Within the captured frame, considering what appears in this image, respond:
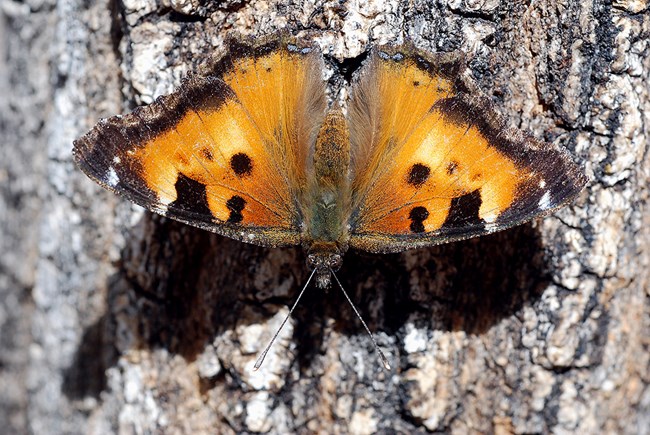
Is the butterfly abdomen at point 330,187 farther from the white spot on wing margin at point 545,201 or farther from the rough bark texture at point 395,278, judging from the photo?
the white spot on wing margin at point 545,201

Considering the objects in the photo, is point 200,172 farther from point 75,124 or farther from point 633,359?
point 633,359

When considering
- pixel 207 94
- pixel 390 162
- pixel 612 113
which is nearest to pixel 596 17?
pixel 612 113

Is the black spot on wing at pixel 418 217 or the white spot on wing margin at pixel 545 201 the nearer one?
the white spot on wing margin at pixel 545 201

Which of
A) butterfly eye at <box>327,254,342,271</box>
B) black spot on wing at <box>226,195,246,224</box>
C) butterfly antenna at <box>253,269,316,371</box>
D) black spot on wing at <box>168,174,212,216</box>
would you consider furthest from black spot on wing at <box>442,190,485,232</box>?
black spot on wing at <box>168,174,212,216</box>

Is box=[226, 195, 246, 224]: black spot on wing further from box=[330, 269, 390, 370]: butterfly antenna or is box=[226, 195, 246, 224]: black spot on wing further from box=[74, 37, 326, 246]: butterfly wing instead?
box=[330, 269, 390, 370]: butterfly antenna

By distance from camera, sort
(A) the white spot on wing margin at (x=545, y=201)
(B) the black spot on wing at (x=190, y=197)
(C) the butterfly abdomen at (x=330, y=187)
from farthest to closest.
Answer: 1. (C) the butterfly abdomen at (x=330, y=187)
2. (B) the black spot on wing at (x=190, y=197)
3. (A) the white spot on wing margin at (x=545, y=201)

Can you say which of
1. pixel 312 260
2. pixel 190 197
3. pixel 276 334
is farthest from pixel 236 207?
pixel 276 334

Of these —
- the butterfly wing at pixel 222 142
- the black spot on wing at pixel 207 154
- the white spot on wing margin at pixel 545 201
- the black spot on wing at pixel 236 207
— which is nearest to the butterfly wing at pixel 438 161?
the white spot on wing margin at pixel 545 201
